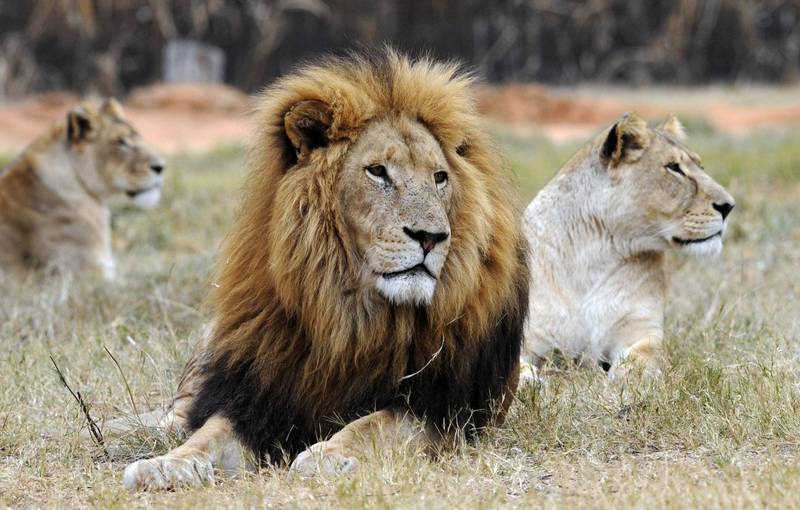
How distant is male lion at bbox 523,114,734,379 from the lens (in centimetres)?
530

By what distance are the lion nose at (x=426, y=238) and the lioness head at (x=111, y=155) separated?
17.2 ft

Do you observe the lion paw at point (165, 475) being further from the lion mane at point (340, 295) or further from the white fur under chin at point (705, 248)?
the white fur under chin at point (705, 248)

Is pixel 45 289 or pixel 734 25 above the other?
pixel 734 25

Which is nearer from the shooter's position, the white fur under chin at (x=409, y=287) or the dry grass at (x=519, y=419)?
the dry grass at (x=519, y=419)

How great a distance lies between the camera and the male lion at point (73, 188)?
812 cm

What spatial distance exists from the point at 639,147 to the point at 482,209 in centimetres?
185

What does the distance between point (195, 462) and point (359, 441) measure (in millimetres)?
442

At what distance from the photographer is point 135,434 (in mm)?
4152

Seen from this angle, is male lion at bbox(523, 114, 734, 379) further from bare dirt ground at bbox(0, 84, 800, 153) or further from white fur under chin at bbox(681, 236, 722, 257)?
bare dirt ground at bbox(0, 84, 800, 153)

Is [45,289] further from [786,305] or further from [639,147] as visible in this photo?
[786,305]

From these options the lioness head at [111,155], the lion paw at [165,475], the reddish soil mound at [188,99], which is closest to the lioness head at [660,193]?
the lion paw at [165,475]

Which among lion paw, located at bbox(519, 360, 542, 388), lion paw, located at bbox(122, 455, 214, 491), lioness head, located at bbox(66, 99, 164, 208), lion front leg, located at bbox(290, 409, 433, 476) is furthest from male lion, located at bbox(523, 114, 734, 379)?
lioness head, located at bbox(66, 99, 164, 208)

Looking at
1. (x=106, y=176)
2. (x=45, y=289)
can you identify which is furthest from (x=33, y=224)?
(x=45, y=289)

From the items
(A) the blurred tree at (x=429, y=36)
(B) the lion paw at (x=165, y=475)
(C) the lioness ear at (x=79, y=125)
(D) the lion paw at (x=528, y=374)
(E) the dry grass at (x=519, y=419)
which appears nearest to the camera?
(E) the dry grass at (x=519, y=419)
